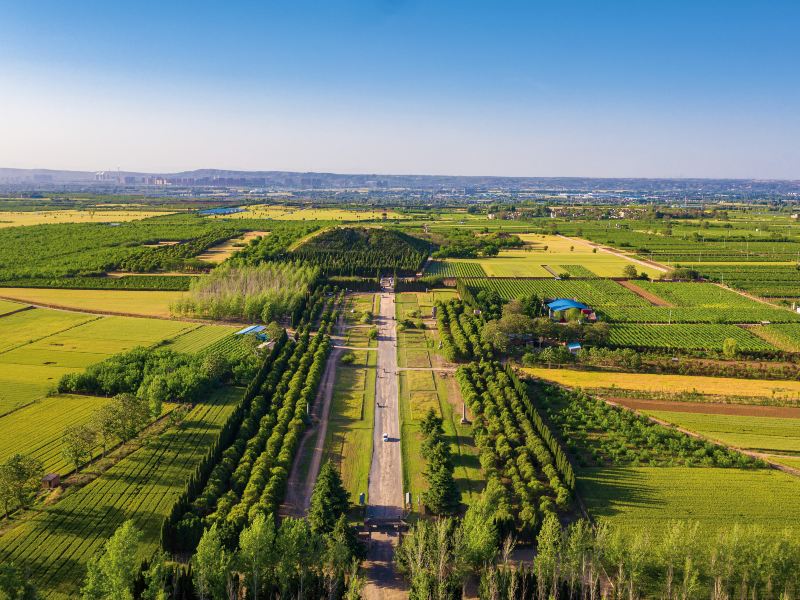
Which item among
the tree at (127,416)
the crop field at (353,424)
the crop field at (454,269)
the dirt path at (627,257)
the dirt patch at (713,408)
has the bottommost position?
the crop field at (353,424)

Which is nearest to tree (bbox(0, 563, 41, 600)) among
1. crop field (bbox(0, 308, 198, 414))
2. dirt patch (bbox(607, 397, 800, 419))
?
crop field (bbox(0, 308, 198, 414))

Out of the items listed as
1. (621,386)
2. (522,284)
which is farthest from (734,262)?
(621,386)

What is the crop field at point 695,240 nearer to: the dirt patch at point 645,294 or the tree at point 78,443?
the dirt patch at point 645,294

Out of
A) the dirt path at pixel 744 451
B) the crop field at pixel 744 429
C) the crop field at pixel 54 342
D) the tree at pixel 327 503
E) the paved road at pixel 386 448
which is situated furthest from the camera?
the crop field at pixel 54 342

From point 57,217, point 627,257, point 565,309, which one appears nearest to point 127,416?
point 565,309

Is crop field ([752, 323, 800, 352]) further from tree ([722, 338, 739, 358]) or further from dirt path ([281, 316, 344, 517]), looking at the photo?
dirt path ([281, 316, 344, 517])

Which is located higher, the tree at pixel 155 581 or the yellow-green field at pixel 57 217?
the yellow-green field at pixel 57 217

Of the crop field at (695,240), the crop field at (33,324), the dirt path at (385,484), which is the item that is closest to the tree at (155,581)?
the dirt path at (385,484)

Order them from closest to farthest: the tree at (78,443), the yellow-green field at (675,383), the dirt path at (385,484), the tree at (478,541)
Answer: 1. the tree at (478,541)
2. the dirt path at (385,484)
3. the tree at (78,443)
4. the yellow-green field at (675,383)
